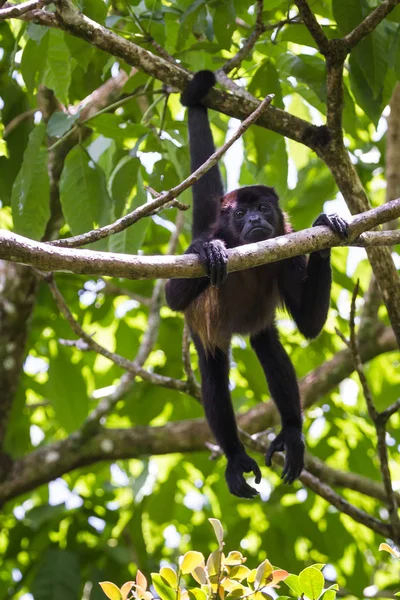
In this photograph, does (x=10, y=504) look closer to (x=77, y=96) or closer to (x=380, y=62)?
(x=77, y=96)

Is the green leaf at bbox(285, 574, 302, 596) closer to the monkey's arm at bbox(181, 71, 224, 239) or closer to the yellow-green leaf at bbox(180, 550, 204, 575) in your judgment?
the yellow-green leaf at bbox(180, 550, 204, 575)

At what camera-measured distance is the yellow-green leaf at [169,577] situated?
2.02 meters

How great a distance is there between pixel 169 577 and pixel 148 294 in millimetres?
3532

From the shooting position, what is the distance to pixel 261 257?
247 cm

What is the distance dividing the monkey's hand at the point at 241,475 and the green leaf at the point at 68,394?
123 centimetres

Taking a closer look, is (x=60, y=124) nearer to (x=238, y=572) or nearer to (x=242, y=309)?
(x=242, y=309)

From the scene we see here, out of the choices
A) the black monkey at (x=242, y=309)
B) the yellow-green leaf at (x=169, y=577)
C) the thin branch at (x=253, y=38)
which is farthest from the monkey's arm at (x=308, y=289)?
the yellow-green leaf at (x=169, y=577)

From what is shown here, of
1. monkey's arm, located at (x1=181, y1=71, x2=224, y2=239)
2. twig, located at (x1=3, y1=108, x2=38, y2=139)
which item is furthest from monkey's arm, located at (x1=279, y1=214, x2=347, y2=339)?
twig, located at (x1=3, y1=108, x2=38, y2=139)

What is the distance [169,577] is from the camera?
2025 mm

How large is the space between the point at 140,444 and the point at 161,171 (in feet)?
Result: 5.97

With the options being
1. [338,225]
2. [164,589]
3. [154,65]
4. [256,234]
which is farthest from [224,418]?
[164,589]

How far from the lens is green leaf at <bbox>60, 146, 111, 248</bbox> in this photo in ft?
11.7

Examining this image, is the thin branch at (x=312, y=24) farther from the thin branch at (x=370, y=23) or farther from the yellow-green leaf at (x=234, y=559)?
the yellow-green leaf at (x=234, y=559)

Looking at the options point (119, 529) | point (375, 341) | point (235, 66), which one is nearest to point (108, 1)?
point (235, 66)
